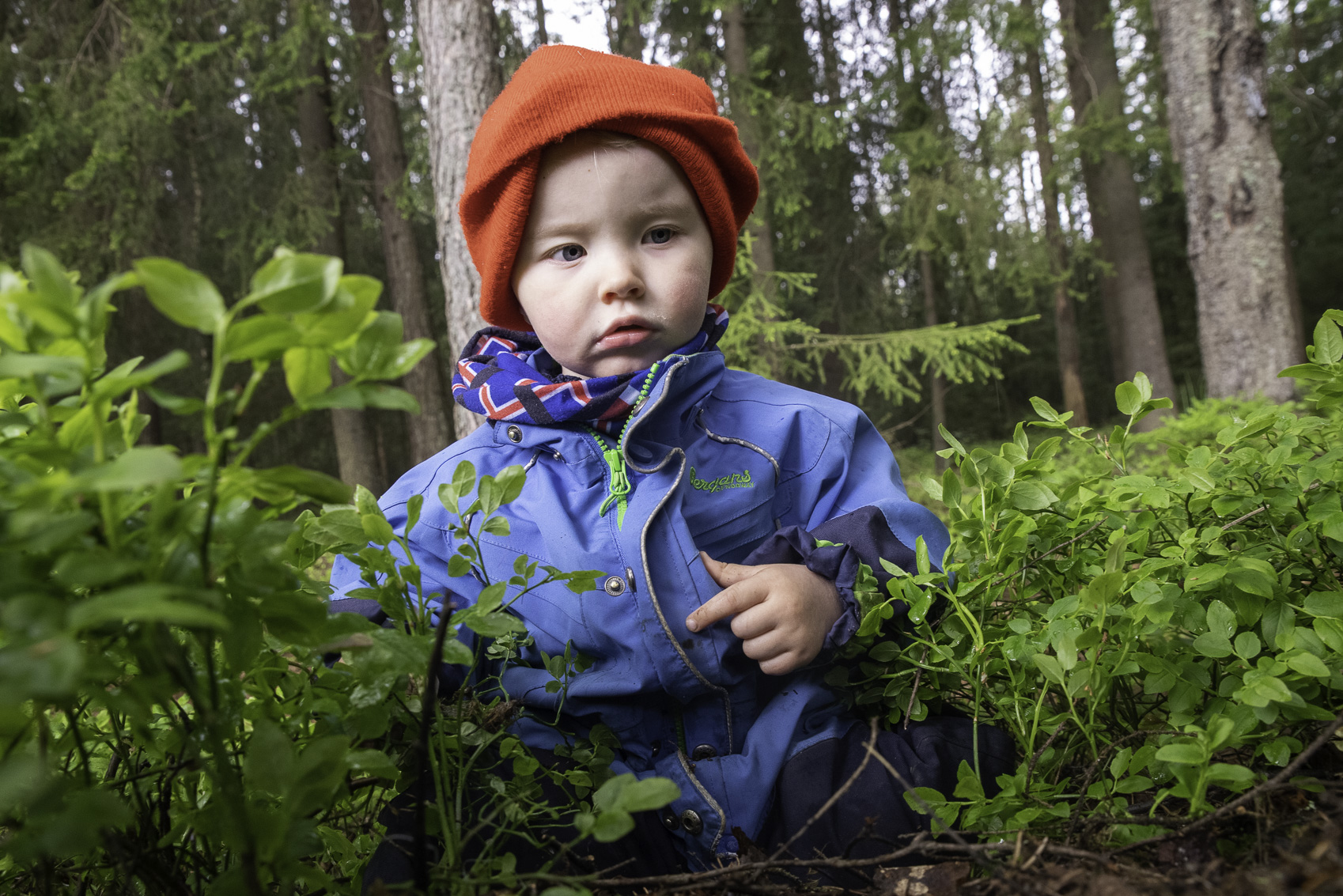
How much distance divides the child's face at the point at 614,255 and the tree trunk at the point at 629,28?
16.5 feet

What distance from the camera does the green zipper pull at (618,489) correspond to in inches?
61.2

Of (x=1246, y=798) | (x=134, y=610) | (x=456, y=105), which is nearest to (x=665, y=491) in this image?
(x=1246, y=798)

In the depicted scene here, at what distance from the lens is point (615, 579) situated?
149 centimetres

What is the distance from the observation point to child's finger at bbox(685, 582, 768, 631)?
1388 mm

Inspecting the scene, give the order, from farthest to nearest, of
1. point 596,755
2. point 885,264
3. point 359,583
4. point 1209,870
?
point 885,264 < point 359,583 < point 596,755 < point 1209,870

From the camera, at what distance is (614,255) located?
5.25 ft

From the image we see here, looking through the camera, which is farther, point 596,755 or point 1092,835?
point 596,755

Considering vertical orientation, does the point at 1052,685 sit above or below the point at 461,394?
below

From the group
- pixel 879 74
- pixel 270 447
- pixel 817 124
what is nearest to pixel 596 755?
pixel 817 124

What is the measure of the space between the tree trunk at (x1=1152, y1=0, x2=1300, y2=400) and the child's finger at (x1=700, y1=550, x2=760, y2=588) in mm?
4218

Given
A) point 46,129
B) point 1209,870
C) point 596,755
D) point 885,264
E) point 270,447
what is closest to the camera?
point 1209,870

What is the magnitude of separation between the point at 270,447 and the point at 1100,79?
1293 cm

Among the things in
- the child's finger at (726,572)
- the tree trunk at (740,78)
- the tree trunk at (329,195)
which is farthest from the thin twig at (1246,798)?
the tree trunk at (329,195)

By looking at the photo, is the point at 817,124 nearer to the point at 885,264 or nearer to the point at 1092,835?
the point at 885,264
